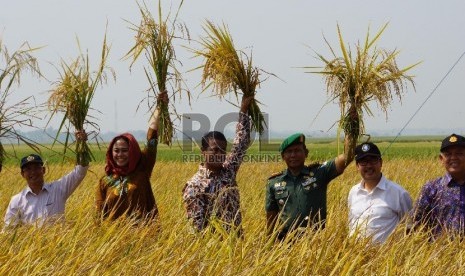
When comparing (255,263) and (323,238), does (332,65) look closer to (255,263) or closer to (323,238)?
(323,238)

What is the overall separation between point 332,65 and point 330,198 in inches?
139

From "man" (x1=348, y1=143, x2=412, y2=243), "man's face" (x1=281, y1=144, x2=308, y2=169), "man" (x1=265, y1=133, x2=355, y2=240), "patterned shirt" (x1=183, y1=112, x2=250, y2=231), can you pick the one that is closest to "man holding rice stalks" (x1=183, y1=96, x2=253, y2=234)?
"patterned shirt" (x1=183, y1=112, x2=250, y2=231)

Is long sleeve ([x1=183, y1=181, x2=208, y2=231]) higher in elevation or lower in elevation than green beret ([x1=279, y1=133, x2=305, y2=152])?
lower

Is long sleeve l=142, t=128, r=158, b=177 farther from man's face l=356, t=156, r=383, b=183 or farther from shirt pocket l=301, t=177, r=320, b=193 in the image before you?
man's face l=356, t=156, r=383, b=183

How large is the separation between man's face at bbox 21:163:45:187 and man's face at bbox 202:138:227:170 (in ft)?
4.28

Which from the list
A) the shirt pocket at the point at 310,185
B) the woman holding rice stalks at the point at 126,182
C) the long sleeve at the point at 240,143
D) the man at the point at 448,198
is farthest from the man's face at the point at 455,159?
the woman holding rice stalks at the point at 126,182

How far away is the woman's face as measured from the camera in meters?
4.44

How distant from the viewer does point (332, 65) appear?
470 centimetres

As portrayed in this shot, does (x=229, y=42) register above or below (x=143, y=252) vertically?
above

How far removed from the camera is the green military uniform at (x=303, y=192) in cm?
419

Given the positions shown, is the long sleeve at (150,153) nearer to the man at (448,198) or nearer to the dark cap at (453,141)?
the man at (448,198)

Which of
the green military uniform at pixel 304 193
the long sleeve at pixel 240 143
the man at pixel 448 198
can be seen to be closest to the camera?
the man at pixel 448 198

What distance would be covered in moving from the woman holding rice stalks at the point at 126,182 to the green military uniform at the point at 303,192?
87cm

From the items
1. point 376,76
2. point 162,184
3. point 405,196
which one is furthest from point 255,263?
point 162,184
